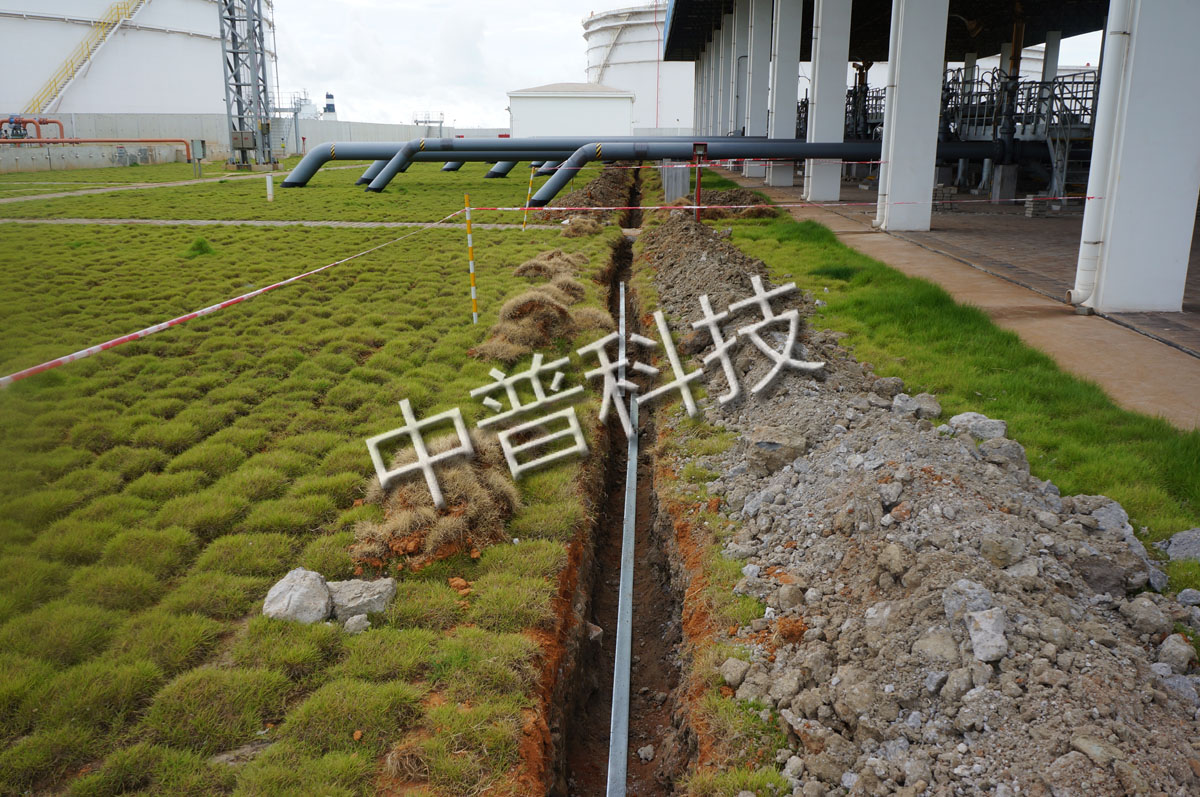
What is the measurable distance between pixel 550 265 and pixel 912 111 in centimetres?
695

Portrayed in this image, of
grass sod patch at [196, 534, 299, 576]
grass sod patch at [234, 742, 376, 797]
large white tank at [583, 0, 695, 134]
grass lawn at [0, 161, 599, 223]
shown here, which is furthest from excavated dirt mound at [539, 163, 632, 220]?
large white tank at [583, 0, 695, 134]

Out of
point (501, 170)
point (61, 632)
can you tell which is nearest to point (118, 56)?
point (501, 170)

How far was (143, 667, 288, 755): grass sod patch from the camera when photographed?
11.5 ft

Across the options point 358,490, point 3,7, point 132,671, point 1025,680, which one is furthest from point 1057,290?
point 3,7

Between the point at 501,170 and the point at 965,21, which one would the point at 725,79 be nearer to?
the point at 965,21

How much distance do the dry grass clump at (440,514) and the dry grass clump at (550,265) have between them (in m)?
6.46

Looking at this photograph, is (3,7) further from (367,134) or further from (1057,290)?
(1057,290)

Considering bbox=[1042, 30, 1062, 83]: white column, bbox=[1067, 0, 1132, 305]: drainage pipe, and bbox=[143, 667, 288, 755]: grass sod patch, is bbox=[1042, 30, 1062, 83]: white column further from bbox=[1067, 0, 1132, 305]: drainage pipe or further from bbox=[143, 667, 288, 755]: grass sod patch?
bbox=[143, 667, 288, 755]: grass sod patch

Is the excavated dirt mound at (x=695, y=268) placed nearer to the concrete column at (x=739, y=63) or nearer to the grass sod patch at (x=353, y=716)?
the grass sod patch at (x=353, y=716)

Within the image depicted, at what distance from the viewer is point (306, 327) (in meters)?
9.41

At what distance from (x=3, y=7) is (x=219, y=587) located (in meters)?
50.6

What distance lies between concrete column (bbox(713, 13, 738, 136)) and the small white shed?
10520mm

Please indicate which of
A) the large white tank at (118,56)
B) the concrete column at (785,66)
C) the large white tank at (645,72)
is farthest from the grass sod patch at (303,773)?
the large white tank at (645,72)

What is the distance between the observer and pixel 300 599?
431 cm
